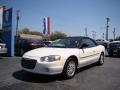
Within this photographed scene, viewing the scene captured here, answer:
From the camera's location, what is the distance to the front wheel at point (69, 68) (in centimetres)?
574

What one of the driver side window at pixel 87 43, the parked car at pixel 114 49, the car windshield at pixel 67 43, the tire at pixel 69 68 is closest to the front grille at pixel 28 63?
the tire at pixel 69 68

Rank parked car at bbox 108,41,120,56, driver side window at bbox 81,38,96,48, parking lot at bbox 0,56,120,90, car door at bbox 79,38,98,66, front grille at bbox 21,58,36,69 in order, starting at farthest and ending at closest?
parked car at bbox 108,41,120,56 → driver side window at bbox 81,38,96,48 → car door at bbox 79,38,98,66 → front grille at bbox 21,58,36,69 → parking lot at bbox 0,56,120,90

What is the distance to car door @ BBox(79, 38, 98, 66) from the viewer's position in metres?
6.63

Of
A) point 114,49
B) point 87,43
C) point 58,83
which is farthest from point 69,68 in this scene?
point 114,49

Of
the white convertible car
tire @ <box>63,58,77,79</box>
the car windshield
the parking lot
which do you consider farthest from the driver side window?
the parking lot

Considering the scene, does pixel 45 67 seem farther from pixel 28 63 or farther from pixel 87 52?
pixel 87 52

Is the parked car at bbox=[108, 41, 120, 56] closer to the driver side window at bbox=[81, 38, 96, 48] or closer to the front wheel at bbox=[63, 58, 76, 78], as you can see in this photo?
the driver side window at bbox=[81, 38, 96, 48]

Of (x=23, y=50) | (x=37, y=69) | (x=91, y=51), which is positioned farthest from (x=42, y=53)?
(x=23, y=50)

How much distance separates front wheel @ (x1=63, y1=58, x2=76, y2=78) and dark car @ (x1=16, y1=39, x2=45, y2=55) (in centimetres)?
738

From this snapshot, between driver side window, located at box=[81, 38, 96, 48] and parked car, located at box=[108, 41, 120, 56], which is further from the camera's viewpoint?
parked car, located at box=[108, 41, 120, 56]

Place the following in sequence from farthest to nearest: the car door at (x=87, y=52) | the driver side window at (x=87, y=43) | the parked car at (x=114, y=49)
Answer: the parked car at (x=114, y=49), the driver side window at (x=87, y=43), the car door at (x=87, y=52)

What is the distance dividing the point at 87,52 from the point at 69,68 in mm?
1425

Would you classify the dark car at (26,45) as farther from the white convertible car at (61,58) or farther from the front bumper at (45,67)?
the front bumper at (45,67)

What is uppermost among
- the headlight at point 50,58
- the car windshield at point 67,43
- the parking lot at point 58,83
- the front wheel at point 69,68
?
the car windshield at point 67,43
